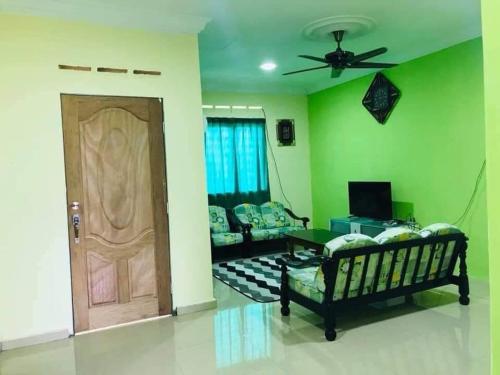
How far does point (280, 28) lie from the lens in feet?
13.6

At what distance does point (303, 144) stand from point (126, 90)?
427 cm

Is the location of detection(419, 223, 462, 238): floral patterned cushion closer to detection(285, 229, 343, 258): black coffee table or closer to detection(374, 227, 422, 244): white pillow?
detection(374, 227, 422, 244): white pillow

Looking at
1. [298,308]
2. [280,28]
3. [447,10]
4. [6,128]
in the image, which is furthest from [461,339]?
[6,128]

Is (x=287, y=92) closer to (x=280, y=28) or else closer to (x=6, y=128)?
(x=280, y=28)

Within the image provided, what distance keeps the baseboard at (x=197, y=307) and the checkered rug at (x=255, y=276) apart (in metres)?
0.46

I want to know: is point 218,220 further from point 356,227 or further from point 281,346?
point 281,346

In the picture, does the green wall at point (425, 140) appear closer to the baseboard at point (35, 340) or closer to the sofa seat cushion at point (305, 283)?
the sofa seat cushion at point (305, 283)

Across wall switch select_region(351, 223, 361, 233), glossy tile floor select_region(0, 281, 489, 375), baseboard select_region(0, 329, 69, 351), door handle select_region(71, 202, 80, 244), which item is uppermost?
door handle select_region(71, 202, 80, 244)

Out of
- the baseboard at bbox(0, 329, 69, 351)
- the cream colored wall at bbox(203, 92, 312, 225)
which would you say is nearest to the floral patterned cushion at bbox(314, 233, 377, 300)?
the baseboard at bbox(0, 329, 69, 351)

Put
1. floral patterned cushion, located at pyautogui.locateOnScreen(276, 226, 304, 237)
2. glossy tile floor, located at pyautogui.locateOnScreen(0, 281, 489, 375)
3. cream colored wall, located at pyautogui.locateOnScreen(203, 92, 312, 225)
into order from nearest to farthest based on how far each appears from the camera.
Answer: glossy tile floor, located at pyautogui.locateOnScreen(0, 281, 489, 375), floral patterned cushion, located at pyautogui.locateOnScreen(276, 226, 304, 237), cream colored wall, located at pyautogui.locateOnScreen(203, 92, 312, 225)


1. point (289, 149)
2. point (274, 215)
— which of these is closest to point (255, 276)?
point (274, 215)

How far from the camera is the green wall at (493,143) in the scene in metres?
0.81

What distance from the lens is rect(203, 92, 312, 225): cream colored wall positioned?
6988 millimetres

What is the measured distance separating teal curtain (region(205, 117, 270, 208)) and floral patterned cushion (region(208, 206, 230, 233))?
25cm
